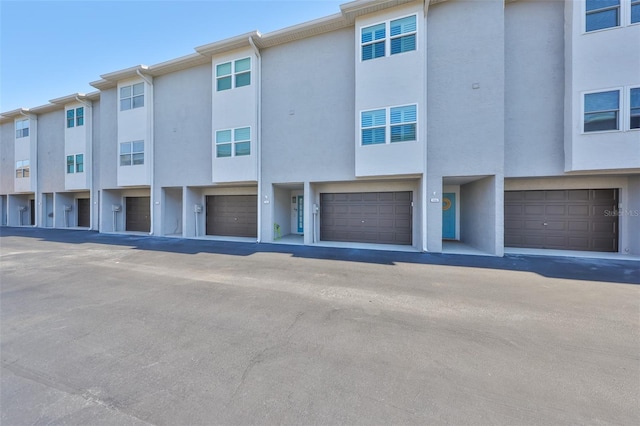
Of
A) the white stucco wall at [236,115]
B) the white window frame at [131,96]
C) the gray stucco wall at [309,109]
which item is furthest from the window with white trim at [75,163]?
the gray stucco wall at [309,109]

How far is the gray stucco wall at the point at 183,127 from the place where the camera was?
1217 centimetres

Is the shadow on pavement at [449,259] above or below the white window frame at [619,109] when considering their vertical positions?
below

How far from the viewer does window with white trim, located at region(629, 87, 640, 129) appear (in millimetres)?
7281

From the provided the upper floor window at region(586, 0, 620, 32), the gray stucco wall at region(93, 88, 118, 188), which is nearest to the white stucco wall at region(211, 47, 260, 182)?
the gray stucco wall at region(93, 88, 118, 188)

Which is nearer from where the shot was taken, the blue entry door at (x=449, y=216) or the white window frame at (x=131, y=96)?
the blue entry door at (x=449, y=216)

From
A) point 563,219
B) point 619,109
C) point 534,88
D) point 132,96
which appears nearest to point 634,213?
point 563,219

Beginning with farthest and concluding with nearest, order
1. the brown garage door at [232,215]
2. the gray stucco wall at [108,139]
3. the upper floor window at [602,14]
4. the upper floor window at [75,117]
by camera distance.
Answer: the upper floor window at [75,117], the gray stucco wall at [108,139], the brown garage door at [232,215], the upper floor window at [602,14]

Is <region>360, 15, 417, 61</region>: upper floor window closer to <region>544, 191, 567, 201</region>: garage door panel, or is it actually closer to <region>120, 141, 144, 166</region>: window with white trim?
<region>544, 191, 567, 201</region>: garage door panel

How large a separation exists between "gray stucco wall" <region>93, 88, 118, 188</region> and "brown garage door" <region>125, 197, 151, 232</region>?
1521mm

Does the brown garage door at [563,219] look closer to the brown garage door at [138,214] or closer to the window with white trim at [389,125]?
the window with white trim at [389,125]

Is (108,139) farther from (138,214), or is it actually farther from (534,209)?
(534,209)

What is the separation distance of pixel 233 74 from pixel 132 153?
720cm

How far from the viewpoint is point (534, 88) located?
8500 mm

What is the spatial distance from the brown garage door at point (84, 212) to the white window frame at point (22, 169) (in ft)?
14.4
